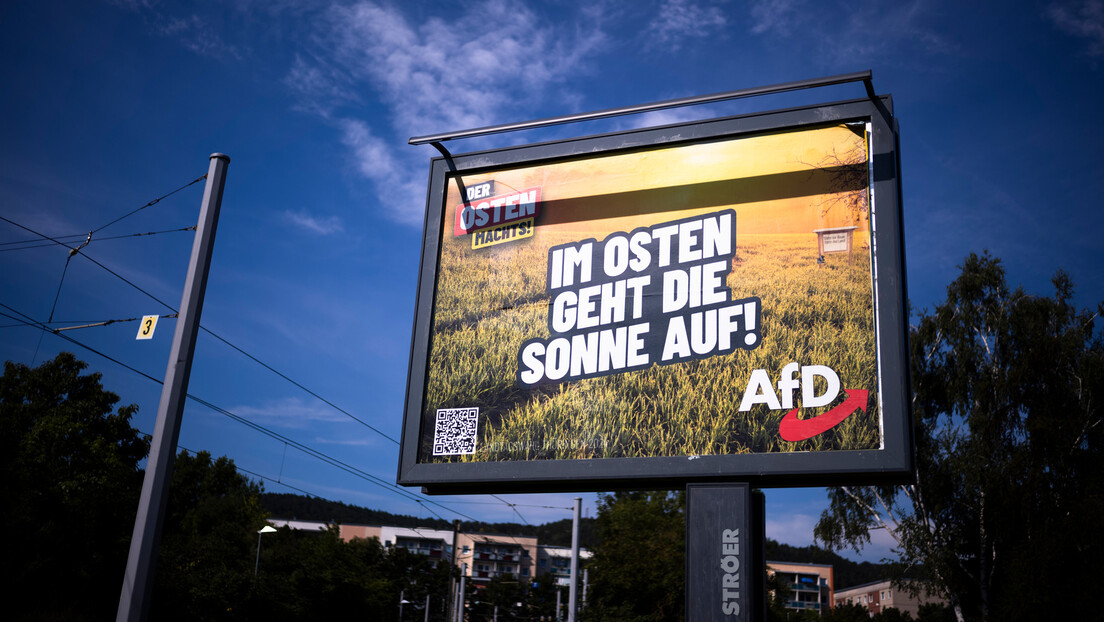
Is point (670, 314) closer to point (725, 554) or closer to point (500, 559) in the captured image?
point (725, 554)

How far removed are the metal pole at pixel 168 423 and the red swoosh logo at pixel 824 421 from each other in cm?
534

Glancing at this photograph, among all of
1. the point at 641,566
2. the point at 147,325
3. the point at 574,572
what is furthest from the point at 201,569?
the point at 147,325

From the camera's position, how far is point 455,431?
8562mm

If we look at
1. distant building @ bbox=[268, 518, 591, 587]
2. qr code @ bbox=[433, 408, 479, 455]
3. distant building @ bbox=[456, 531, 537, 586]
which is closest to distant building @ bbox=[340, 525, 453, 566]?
distant building @ bbox=[268, 518, 591, 587]

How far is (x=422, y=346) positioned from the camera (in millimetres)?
9070

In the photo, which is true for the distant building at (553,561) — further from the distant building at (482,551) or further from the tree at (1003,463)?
the tree at (1003,463)

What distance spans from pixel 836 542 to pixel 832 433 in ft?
79.0

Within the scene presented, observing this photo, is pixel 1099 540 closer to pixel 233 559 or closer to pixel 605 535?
pixel 605 535

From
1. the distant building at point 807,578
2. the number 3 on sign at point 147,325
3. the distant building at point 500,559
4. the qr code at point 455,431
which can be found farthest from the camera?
the distant building at point 500,559

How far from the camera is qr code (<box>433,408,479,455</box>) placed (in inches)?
333

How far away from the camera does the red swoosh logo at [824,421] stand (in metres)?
7.12

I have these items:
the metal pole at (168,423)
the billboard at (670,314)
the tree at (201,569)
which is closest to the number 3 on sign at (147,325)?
the metal pole at (168,423)

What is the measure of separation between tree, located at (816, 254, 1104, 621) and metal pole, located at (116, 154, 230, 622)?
73.9 feet

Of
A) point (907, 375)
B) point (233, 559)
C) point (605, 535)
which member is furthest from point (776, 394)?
point (605, 535)
